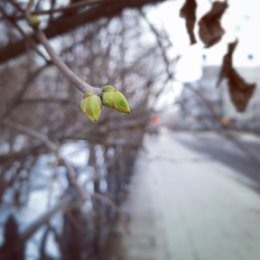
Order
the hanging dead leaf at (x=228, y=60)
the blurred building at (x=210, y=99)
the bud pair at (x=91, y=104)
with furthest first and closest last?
the blurred building at (x=210, y=99) < the hanging dead leaf at (x=228, y=60) < the bud pair at (x=91, y=104)

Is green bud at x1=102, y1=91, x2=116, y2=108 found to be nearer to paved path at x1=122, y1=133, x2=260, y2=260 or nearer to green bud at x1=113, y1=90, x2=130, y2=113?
green bud at x1=113, y1=90, x2=130, y2=113

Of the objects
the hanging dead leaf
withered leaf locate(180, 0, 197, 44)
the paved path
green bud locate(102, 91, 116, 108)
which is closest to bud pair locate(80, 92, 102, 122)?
green bud locate(102, 91, 116, 108)

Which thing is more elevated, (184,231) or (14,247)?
(14,247)

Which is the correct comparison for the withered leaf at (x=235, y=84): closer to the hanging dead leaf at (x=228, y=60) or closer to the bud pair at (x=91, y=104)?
the hanging dead leaf at (x=228, y=60)

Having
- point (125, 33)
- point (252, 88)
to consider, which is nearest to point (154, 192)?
point (125, 33)

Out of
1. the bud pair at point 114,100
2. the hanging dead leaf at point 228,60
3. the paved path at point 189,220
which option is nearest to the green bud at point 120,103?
the bud pair at point 114,100

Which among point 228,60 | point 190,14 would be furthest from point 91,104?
point 228,60

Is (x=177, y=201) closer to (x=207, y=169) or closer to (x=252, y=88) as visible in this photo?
(x=207, y=169)
